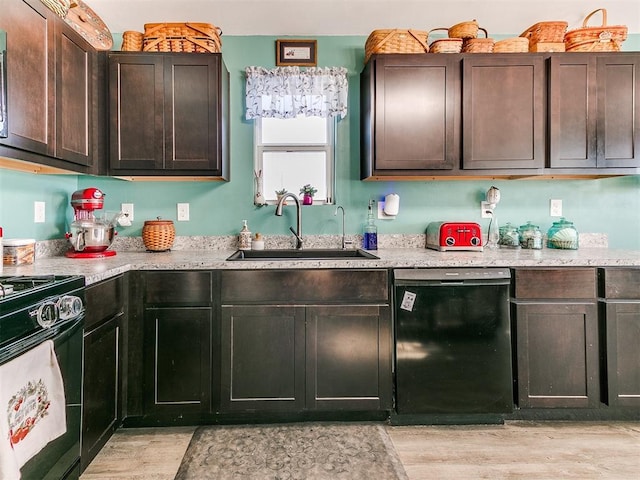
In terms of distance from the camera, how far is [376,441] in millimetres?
1862

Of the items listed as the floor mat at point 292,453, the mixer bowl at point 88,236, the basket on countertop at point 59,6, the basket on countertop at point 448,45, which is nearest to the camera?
the floor mat at point 292,453

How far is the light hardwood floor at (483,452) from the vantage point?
1646mm

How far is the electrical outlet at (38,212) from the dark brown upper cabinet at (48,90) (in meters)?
0.36

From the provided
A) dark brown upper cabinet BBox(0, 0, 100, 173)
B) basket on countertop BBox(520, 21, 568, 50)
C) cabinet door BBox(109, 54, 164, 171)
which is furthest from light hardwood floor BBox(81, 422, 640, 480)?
basket on countertop BBox(520, 21, 568, 50)

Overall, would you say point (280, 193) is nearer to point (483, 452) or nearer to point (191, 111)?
point (191, 111)

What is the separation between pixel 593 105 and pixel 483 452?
6.90 ft

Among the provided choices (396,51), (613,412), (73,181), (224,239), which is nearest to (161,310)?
(224,239)

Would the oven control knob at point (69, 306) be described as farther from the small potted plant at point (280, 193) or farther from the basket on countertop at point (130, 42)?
the basket on countertop at point (130, 42)

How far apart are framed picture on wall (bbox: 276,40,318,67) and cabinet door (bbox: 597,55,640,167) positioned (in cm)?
181

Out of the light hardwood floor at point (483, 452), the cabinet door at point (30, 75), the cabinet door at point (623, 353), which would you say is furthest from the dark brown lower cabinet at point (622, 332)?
the cabinet door at point (30, 75)

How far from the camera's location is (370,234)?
260cm

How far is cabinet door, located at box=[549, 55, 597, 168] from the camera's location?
7.42ft

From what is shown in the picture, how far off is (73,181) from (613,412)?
3.56 meters

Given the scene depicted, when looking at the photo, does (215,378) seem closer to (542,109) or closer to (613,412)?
(613,412)
